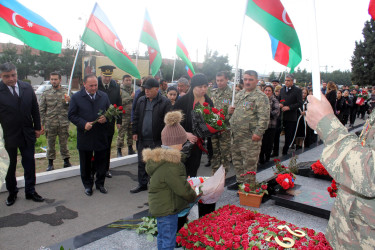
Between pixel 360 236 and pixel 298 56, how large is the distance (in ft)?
12.4

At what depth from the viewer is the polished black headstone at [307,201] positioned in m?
4.05

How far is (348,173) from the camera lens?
1.23 metres

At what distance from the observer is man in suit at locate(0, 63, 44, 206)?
167 inches

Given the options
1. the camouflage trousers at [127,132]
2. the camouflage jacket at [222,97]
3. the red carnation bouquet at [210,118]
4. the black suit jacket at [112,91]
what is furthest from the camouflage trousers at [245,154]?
the camouflage trousers at [127,132]

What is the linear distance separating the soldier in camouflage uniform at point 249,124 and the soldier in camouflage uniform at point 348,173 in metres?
3.07

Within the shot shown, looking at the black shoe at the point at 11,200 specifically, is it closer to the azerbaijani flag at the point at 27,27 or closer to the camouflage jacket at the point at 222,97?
the azerbaijani flag at the point at 27,27

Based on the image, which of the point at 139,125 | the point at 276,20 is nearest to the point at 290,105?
the point at 276,20

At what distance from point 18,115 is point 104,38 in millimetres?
2328

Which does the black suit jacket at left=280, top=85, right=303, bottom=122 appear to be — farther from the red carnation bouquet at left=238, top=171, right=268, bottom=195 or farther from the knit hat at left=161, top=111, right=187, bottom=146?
the knit hat at left=161, top=111, right=187, bottom=146

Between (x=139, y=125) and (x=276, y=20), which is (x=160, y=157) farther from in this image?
(x=276, y=20)

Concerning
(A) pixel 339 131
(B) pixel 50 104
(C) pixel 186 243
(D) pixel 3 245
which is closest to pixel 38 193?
(D) pixel 3 245

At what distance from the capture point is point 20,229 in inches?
144

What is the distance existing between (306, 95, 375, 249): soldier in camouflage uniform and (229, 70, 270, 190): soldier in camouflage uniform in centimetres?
307

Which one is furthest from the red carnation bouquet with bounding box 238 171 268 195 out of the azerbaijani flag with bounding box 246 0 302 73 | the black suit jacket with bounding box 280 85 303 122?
the black suit jacket with bounding box 280 85 303 122
